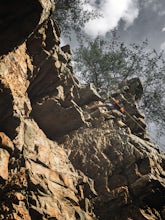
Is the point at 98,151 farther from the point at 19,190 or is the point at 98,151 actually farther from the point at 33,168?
the point at 19,190

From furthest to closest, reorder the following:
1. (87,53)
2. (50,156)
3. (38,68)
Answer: (87,53) → (38,68) → (50,156)

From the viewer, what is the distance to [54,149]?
14672 millimetres

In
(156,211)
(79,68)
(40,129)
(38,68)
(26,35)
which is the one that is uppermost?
(79,68)

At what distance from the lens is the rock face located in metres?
10.1

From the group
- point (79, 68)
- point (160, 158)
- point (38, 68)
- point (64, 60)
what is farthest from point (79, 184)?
point (79, 68)

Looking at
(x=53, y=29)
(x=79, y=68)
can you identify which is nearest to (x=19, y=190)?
(x=53, y=29)

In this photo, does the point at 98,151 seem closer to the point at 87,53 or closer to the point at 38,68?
the point at 38,68

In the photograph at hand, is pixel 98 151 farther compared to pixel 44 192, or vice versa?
pixel 98 151

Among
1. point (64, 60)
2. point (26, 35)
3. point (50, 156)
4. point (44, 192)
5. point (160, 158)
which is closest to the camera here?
point (26, 35)

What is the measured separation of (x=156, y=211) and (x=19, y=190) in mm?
7456

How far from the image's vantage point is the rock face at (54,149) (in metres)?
10.1

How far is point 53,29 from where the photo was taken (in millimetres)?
14203

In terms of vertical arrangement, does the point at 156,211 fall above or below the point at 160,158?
below

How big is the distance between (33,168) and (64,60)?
9.06m
